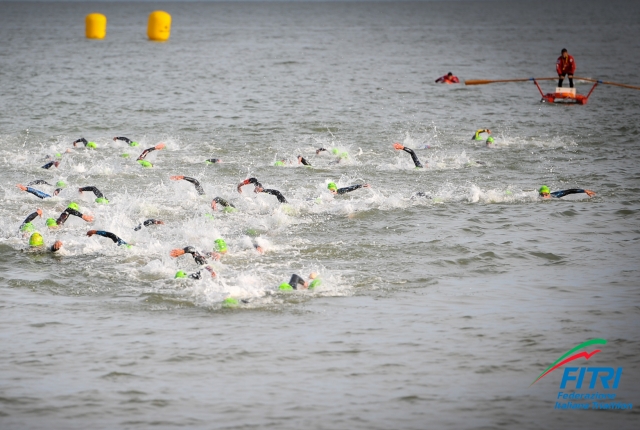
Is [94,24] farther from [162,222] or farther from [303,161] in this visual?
[162,222]

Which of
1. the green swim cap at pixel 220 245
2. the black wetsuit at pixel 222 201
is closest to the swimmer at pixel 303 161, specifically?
the black wetsuit at pixel 222 201

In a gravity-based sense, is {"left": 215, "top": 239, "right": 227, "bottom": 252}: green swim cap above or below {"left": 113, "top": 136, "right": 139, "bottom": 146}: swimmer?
below

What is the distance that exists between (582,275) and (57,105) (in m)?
25.8

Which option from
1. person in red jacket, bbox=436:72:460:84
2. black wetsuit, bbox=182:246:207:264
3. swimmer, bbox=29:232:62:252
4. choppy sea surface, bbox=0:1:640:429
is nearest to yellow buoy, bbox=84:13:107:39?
person in red jacket, bbox=436:72:460:84

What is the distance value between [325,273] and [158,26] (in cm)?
6877

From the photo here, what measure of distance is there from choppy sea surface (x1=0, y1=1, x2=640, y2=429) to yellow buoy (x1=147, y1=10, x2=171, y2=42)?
4665 centimetres

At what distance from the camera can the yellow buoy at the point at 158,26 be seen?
77125mm

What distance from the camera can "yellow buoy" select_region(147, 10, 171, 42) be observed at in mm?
77125

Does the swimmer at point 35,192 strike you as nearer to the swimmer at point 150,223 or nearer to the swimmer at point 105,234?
the swimmer at point 150,223

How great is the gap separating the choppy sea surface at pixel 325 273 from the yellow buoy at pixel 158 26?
153 ft

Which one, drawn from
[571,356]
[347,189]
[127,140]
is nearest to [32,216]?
[347,189]

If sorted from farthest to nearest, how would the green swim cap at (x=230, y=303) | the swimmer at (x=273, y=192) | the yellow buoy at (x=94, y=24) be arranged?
the yellow buoy at (x=94, y=24) < the swimmer at (x=273, y=192) < the green swim cap at (x=230, y=303)

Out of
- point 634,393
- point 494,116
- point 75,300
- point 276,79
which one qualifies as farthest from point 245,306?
point 276,79

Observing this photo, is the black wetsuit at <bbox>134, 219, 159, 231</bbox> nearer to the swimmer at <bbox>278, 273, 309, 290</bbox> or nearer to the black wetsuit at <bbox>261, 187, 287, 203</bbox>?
the black wetsuit at <bbox>261, 187, 287, 203</bbox>
